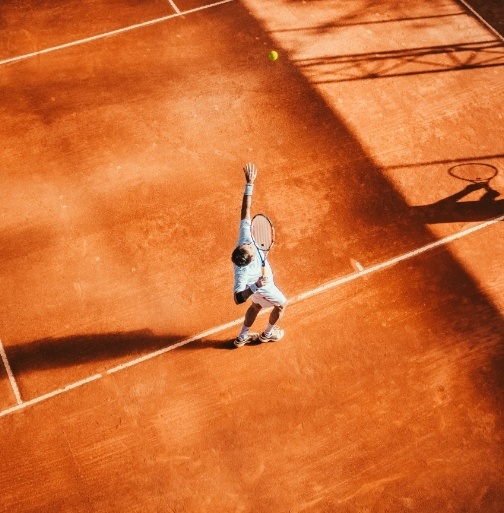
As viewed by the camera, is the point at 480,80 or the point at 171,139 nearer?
the point at 171,139

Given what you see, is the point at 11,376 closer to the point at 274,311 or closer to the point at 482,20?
the point at 274,311

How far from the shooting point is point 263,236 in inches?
222

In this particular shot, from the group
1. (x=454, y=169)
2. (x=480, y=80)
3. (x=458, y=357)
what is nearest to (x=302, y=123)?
(x=454, y=169)

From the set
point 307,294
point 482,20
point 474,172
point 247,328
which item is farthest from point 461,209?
point 482,20

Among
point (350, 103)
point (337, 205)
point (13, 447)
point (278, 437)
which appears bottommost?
point (13, 447)

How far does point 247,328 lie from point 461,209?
433cm

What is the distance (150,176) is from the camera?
8.56 m

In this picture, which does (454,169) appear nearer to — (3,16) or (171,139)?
(171,139)

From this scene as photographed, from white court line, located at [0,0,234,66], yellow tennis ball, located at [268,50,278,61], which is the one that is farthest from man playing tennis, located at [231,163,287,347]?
white court line, located at [0,0,234,66]

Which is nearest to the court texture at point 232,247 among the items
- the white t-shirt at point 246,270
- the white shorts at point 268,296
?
the white shorts at point 268,296

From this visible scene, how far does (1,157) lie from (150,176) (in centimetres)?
258

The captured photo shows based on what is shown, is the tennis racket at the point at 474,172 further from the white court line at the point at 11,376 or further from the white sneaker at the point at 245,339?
the white court line at the point at 11,376

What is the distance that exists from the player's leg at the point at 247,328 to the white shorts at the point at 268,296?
250 millimetres

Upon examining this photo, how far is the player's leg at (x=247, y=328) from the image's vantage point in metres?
6.35
